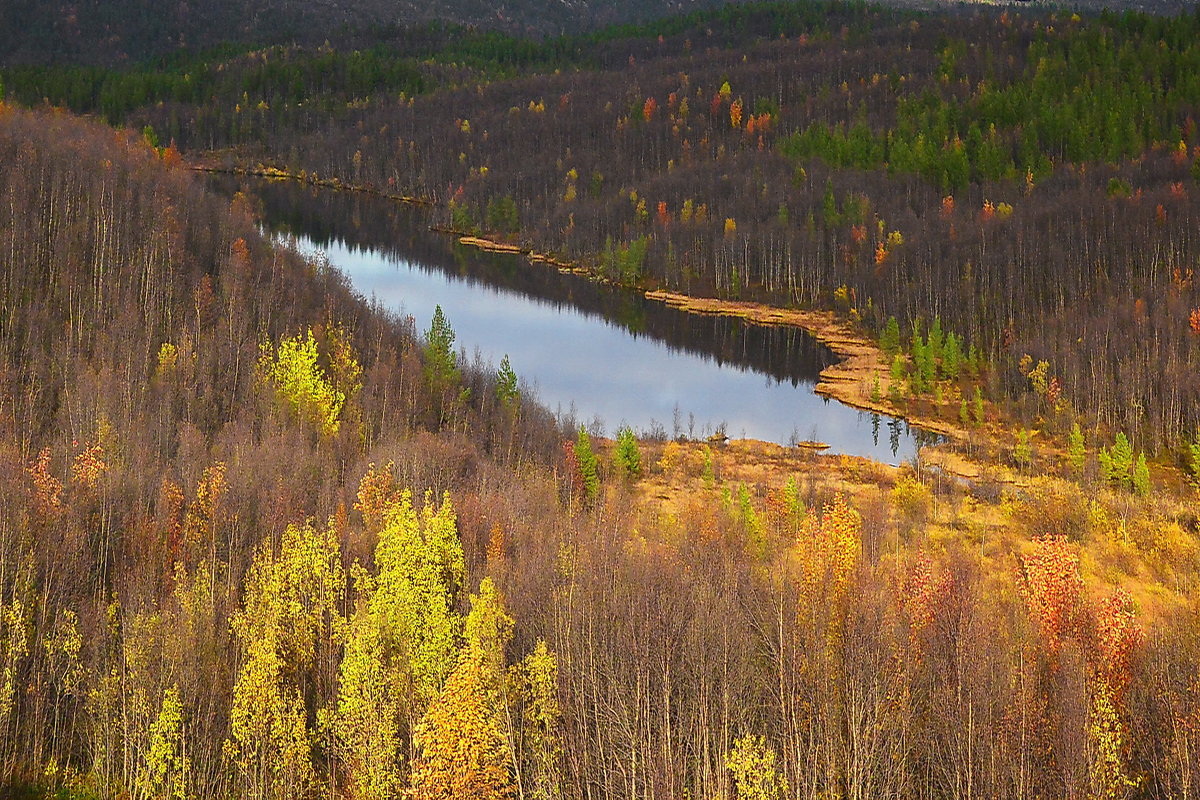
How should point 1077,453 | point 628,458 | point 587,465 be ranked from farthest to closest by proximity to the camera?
point 1077,453 < point 628,458 < point 587,465

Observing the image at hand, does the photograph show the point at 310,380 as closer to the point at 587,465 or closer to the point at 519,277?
the point at 587,465

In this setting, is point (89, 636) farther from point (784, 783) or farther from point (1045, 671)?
point (1045, 671)

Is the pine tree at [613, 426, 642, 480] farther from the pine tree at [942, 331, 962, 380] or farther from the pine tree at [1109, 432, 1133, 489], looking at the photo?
the pine tree at [942, 331, 962, 380]

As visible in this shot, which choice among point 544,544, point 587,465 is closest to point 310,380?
point 587,465

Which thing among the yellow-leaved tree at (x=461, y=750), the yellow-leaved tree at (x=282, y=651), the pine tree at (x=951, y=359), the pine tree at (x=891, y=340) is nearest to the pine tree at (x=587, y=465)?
the yellow-leaved tree at (x=282, y=651)

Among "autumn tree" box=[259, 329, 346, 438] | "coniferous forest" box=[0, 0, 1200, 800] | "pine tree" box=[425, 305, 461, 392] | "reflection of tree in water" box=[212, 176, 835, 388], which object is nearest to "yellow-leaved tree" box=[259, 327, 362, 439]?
"autumn tree" box=[259, 329, 346, 438]

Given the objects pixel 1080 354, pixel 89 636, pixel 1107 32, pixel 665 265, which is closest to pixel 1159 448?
pixel 1080 354
